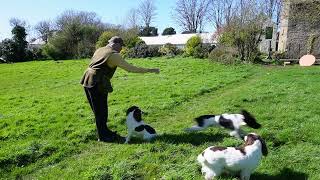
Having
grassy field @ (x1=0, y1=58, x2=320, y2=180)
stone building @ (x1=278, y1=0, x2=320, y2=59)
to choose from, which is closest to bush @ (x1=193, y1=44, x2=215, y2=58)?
stone building @ (x1=278, y1=0, x2=320, y2=59)

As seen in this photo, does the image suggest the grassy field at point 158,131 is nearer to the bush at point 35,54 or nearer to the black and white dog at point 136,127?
the black and white dog at point 136,127

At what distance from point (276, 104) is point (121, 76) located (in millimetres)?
11088

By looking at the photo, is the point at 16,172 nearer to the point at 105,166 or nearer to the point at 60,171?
the point at 60,171

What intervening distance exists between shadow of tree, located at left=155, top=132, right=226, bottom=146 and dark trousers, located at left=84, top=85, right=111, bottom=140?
1.22m

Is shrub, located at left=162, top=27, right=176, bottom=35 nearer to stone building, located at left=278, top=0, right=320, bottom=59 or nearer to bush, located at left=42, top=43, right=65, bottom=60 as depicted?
bush, located at left=42, top=43, right=65, bottom=60

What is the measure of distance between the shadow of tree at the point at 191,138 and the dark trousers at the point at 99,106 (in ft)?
4.00

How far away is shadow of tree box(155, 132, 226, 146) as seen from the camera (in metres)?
7.51

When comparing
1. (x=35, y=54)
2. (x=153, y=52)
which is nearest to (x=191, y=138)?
(x=153, y=52)

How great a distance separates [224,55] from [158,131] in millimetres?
19896

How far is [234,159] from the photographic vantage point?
5.18 m

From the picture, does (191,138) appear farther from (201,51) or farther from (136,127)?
(201,51)

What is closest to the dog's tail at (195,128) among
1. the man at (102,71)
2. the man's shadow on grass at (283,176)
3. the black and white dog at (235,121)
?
the black and white dog at (235,121)

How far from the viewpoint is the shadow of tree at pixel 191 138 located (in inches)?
296

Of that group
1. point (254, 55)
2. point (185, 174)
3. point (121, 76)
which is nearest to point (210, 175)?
point (185, 174)
